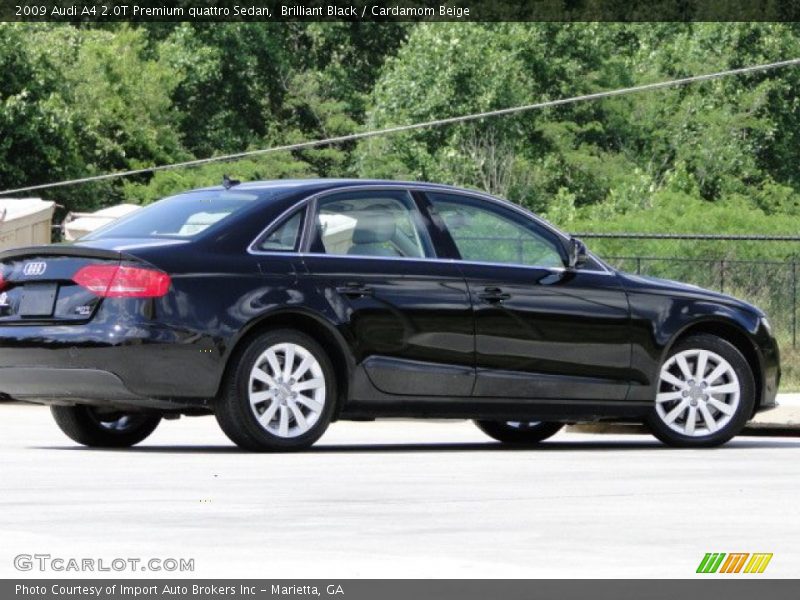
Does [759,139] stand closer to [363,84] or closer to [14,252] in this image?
[363,84]

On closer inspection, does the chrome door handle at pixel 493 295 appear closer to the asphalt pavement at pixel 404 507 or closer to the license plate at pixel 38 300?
the asphalt pavement at pixel 404 507

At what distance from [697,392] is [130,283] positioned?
3.73m

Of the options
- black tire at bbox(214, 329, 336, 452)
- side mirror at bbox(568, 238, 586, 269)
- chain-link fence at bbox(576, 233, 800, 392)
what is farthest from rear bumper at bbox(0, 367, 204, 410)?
chain-link fence at bbox(576, 233, 800, 392)

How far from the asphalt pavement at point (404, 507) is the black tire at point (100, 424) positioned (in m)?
0.17

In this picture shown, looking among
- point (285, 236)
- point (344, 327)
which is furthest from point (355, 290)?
point (285, 236)

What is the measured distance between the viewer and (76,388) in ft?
39.3

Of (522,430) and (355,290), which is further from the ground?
(355,290)

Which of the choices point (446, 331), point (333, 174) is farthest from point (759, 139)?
point (446, 331)

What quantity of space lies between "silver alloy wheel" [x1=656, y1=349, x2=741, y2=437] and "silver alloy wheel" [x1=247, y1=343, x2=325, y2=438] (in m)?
2.35

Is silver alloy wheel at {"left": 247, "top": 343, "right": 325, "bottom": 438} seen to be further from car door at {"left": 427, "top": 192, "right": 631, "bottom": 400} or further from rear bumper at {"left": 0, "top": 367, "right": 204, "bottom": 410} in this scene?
car door at {"left": 427, "top": 192, "right": 631, "bottom": 400}

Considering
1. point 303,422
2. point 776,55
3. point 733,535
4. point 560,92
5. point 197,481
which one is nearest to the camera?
point 733,535

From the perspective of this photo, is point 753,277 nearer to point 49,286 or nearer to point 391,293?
point 391,293

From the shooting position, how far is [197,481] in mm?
10516

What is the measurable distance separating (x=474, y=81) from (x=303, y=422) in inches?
1701
